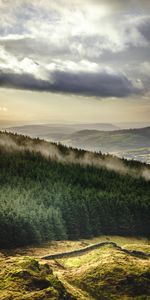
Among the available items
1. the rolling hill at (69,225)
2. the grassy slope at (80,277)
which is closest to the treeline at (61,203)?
the rolling hill at (69,225)

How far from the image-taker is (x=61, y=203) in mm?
59688

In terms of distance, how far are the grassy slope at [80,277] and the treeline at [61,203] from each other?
10.3 m

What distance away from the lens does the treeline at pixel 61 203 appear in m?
42.1

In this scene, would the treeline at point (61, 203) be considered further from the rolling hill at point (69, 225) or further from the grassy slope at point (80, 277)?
the grassy slope at point (80, 277)

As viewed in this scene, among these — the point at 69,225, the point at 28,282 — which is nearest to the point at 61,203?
the point at 69,225

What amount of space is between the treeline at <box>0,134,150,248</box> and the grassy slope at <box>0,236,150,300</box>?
1033 centimetres

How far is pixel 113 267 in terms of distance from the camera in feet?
91.6

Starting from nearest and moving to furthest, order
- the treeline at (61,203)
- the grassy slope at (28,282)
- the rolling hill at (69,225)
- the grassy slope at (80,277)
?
the grassy slope at (28,282)
the grassy slope at (80,277)
the rolling hill at (69,225)
the treeline at (61,203)

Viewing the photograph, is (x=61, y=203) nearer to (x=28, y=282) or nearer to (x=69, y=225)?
(x=69, y=225)

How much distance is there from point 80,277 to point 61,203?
32.2m

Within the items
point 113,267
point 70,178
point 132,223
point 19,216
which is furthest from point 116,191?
point 113,267

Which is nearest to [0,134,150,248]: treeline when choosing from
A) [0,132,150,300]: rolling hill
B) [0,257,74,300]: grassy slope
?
[0,132,150,300]: rolling hill

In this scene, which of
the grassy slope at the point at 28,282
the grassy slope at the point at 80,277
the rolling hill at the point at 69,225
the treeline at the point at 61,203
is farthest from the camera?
the treeline at the point at 61,203

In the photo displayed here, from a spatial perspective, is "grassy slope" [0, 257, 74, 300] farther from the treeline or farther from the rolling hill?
the treeline
